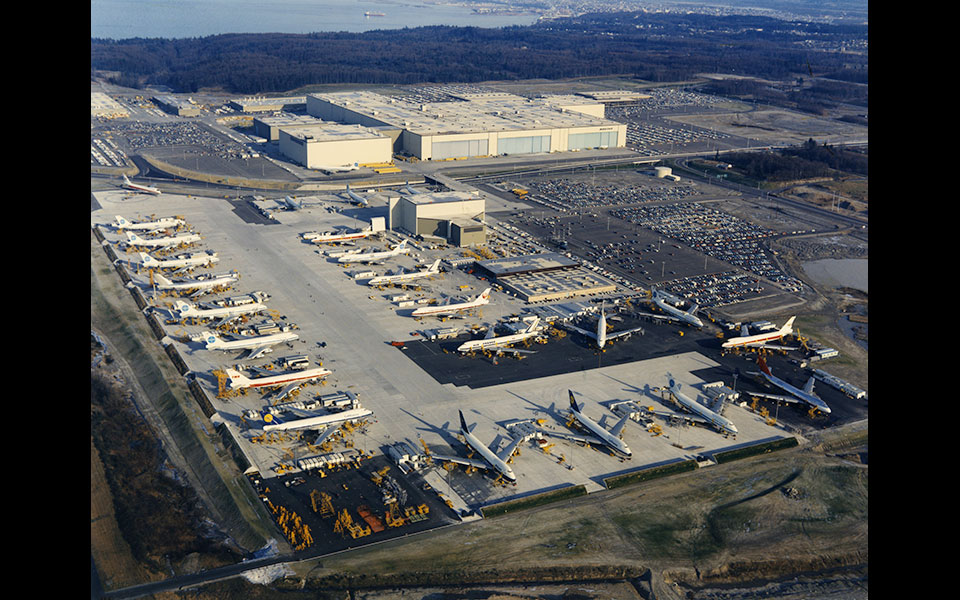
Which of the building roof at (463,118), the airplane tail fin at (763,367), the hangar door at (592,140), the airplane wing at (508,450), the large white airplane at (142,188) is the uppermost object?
the building roof at (463,118)

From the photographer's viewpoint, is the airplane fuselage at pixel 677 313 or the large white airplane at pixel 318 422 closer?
the large white airplane at pixel 318 422

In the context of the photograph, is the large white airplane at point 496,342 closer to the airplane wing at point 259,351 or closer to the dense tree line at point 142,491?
the airplane wing at point 259,351

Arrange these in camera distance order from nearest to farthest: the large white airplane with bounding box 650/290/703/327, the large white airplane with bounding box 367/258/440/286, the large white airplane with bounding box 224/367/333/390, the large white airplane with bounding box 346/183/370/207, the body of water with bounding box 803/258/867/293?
the large white airplane with bounding box 224/367/333/390 → the large white airplane with bounding box 650/290/703/327 → the large white airplane with bounding box 367/258/440/286 → the body of water with bounding box 803/258/867/293 → the large white airplane with bounding box 346/183/370/207

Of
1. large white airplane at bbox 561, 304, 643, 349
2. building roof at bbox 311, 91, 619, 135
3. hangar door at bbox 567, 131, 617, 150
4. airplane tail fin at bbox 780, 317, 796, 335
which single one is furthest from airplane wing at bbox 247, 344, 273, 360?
hangar door at bbox 567, 131, 617, 150

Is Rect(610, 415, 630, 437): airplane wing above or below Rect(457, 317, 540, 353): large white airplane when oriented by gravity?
below

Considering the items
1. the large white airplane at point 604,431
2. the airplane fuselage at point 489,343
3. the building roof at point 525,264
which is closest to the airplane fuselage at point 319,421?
the airplane fuselage at point 489,343

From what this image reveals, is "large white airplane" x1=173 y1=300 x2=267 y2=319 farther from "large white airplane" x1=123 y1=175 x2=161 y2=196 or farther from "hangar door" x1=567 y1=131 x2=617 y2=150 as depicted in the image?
"hangar door" x1=567 y1=131 x2=617 y2=150

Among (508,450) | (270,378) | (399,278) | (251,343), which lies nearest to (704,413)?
(508,450)
